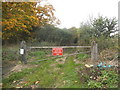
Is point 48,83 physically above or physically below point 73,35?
below

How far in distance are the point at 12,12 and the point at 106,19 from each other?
960 centimetres

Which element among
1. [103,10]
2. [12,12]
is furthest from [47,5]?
[12,12]

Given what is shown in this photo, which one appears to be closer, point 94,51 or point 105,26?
point 94,51

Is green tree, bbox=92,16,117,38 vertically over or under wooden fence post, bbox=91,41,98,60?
over

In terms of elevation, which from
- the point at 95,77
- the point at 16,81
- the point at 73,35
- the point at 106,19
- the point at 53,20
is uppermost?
the point at 53,20

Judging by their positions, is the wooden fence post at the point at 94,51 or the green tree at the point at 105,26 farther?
the green tree at the point at 105,26

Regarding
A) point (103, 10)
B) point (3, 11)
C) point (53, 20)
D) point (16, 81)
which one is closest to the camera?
point (16, 81)

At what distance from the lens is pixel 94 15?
11.9 m

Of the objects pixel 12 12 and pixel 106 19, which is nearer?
pixel 12 12

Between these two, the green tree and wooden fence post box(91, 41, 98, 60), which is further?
the green tree

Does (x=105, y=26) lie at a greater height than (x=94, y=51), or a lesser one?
greater

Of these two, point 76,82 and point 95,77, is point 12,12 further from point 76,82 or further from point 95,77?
point 95,77

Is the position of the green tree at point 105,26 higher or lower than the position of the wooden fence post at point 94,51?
higher

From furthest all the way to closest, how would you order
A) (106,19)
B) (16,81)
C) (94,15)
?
(94,15) → (106,19) → (16,81)
